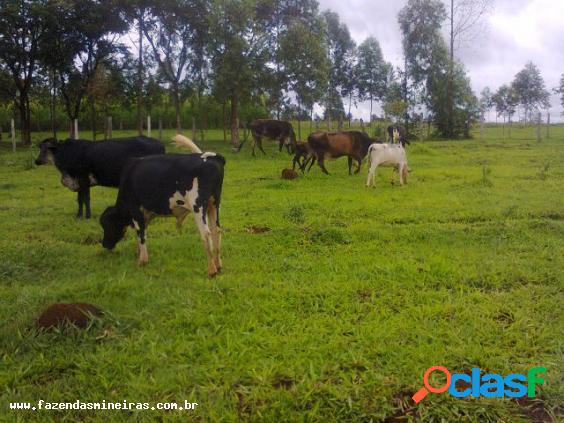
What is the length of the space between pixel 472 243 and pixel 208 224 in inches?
145

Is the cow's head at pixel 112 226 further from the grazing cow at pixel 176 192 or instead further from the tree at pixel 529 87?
the tree at pixel 529 87

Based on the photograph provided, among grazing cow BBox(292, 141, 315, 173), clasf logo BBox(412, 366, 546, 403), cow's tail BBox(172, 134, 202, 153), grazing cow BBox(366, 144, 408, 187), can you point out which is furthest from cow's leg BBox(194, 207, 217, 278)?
grazing cow BBox(292, 141, 315, 173)

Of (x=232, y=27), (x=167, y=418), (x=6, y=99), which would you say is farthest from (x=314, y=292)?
(x=6, y=99)

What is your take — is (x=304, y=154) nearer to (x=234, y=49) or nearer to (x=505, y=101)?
(x=234, y=49)

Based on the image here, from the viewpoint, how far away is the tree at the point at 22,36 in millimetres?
23391

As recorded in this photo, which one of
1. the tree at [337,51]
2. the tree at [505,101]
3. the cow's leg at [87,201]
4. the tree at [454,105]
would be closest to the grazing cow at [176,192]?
the cow's leg at [87,201]

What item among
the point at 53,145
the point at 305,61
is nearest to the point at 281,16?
the point at 305,61

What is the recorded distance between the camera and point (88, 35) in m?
25.2

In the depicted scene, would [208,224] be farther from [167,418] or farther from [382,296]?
[167,418]

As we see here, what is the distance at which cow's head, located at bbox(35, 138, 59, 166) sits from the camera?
31.2ft

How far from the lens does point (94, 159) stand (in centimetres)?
904

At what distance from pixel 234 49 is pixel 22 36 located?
11.9 meters

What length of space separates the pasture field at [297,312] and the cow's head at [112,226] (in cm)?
21

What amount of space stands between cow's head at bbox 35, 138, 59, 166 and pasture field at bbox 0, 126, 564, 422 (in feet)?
→ 4.92
